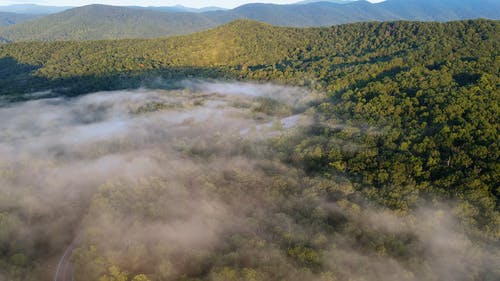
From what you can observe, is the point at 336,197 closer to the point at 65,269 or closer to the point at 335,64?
the point at 65,269

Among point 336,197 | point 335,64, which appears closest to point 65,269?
point 336,197

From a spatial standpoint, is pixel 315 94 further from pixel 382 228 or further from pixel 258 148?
pixel 382 228

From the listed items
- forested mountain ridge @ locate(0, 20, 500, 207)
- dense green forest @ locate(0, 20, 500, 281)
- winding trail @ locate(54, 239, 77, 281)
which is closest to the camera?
dense green forest @ locate(0, 20, 500, 281)

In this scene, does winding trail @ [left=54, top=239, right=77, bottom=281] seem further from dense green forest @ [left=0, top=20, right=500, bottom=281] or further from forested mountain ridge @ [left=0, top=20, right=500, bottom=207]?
forested mountain ridge @ [left=0, top=20, right=500, bottom=207]

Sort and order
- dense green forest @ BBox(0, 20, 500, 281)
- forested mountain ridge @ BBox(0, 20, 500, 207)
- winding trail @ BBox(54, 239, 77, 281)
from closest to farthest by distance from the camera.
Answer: dense green forest @ BBox(0, 20, 500, 281) → winding trail @ BBox(54, 239, 77, 281) → forested mountain ridge @ BBox(0, 20, 500, 207)

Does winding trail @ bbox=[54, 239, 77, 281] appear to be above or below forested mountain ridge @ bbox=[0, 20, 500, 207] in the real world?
below

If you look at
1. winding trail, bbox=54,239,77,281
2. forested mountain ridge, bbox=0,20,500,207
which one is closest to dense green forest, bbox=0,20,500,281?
forested mountain ridge, bbox=0,20,500,207

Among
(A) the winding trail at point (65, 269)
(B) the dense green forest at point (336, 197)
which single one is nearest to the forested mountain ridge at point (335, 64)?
(B) the dense green forest at point (336, 197)

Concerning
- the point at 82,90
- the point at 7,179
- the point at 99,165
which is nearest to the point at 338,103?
the point at 99,165
